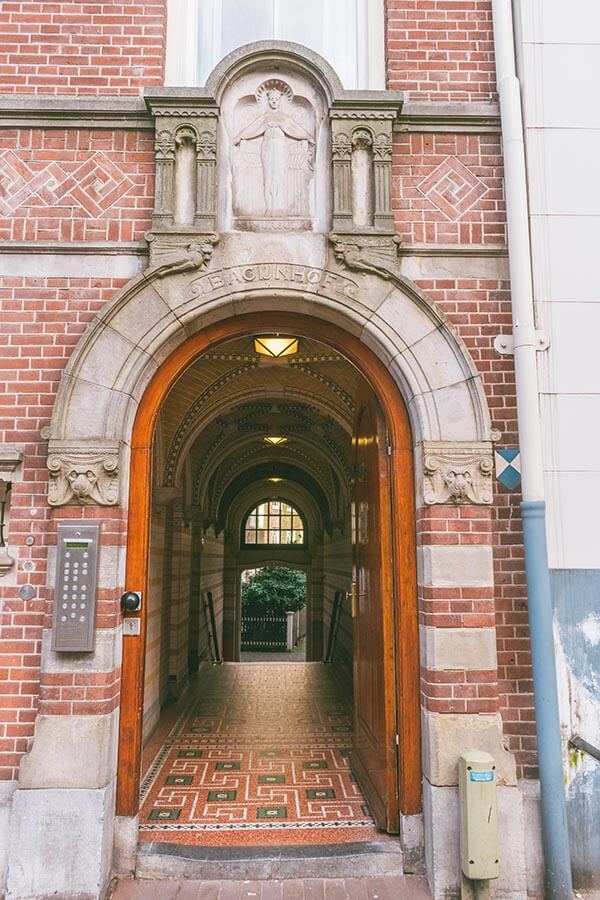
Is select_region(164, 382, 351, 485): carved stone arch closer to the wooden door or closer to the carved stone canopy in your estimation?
the wooden door

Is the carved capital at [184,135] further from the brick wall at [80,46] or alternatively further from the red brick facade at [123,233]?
the brick wall at [80,46]

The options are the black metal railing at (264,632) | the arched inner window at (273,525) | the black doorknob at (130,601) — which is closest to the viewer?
the black doorknob at (130,601)

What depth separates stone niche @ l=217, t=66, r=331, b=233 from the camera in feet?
13.3

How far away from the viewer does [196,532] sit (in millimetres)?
9961

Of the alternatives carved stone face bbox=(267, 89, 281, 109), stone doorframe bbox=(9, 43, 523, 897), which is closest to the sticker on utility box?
stone doorframe bbox=(9, 43, 523, 897)

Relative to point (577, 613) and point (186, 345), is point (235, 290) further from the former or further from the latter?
point (577, 613)

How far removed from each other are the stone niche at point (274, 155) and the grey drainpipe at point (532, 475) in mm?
1220

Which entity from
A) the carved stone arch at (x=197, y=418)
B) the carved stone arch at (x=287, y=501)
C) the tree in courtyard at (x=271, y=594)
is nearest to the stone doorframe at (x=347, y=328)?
the carved stone arch at (x=197, y=418)

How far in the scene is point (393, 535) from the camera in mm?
4047

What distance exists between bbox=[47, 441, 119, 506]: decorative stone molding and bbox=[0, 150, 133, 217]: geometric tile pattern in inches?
62.9

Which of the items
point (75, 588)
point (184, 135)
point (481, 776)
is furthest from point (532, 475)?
point (184, 135)

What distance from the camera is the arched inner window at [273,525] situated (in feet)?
62.1

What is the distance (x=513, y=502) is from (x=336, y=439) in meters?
7.13

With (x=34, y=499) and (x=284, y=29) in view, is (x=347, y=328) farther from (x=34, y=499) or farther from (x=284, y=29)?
(x=284, y=29)
